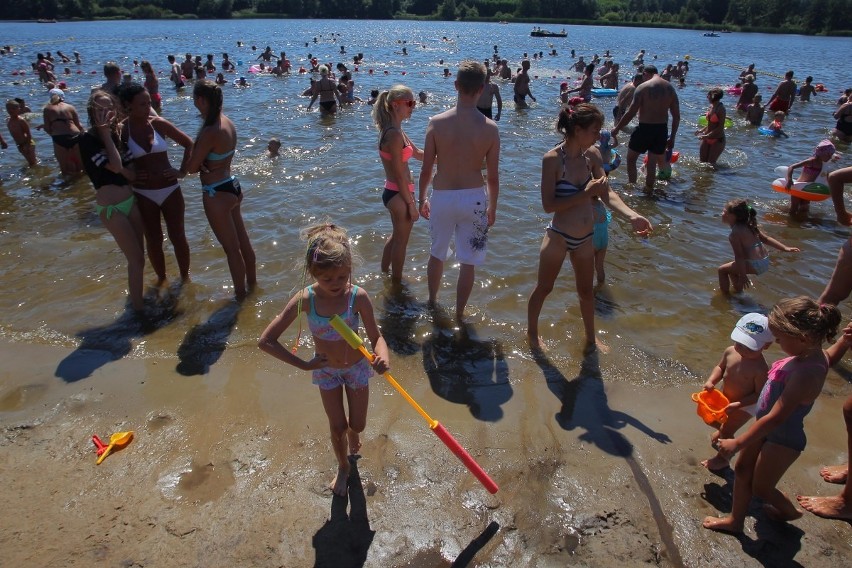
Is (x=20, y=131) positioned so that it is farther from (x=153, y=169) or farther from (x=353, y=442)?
(x=353, y=442)

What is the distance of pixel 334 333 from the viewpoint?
289 cm

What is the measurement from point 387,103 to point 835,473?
402 cm

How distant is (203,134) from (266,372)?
2.07 meters

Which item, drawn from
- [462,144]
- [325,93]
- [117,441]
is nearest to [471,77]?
[462,144]

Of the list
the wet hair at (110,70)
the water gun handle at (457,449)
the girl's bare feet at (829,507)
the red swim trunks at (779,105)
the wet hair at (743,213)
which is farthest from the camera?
the red swim trunks at (779,105)

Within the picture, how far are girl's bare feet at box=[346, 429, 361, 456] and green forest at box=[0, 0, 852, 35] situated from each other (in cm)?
8688

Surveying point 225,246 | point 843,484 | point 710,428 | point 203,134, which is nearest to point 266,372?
point 225,246

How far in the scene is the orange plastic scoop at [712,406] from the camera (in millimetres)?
3285

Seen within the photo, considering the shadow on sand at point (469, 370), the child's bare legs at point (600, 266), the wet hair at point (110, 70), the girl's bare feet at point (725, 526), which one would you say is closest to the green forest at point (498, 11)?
the child's bare legs at point (600, 266)

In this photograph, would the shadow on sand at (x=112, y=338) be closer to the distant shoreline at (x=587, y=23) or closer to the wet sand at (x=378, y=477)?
the wet sand at (x=378, y=477)

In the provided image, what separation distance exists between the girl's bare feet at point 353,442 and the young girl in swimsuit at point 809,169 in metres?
7.32

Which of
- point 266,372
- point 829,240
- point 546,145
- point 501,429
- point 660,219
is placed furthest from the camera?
point 546,145

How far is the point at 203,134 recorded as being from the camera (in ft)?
15.1

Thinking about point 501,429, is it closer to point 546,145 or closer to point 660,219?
point 660,219
